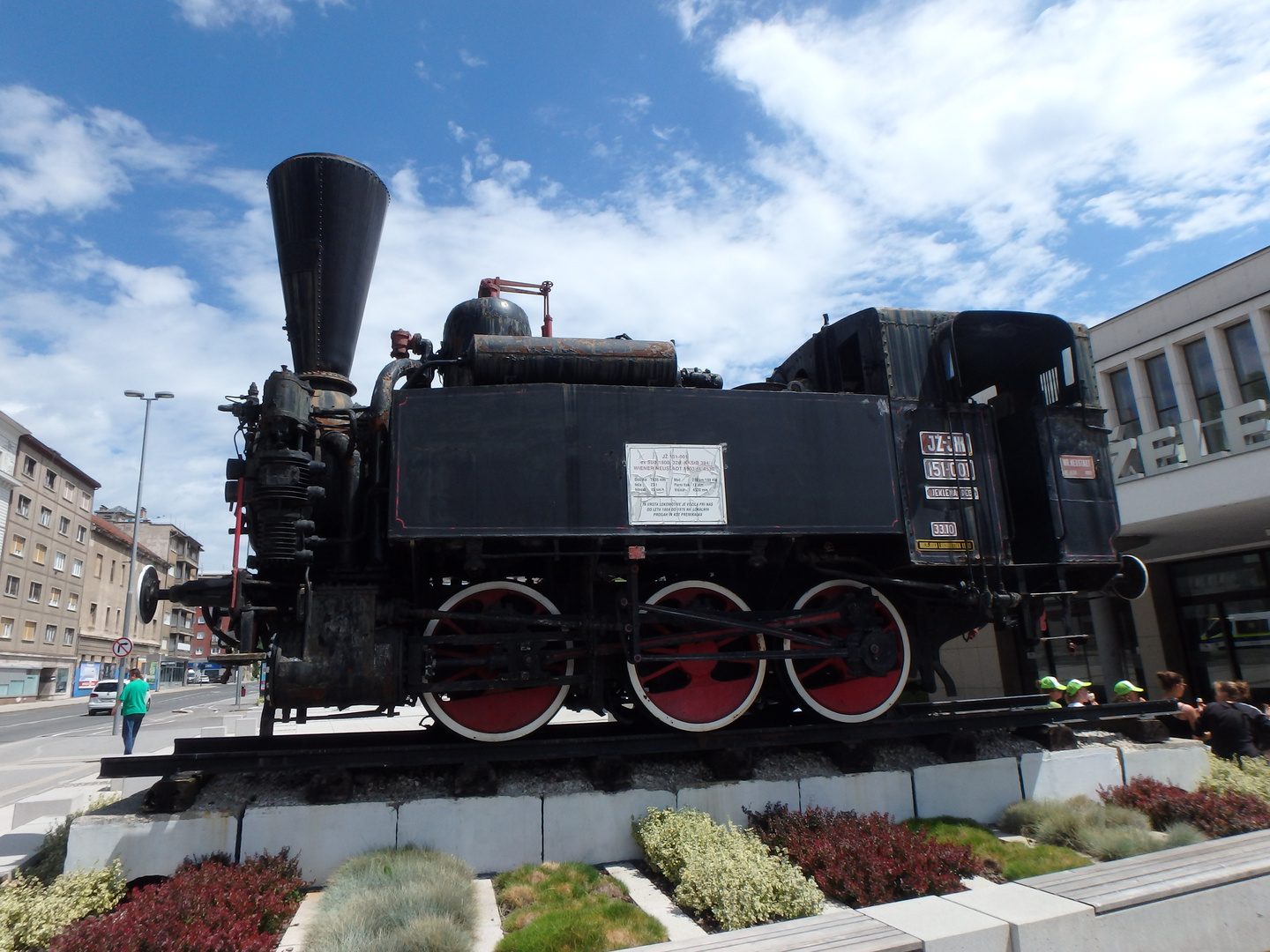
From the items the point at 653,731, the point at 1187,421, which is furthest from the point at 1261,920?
the point at 1187,421

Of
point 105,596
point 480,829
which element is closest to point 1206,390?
point 480,829

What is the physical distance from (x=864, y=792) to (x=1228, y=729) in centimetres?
358

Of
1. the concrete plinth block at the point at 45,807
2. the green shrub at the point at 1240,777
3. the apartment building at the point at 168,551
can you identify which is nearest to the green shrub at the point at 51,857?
the concrete plinth block at the point at 45,807

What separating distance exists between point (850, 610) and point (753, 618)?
2.69 feet

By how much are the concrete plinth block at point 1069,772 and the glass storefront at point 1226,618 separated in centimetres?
868

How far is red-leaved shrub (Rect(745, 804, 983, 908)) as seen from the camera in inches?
171

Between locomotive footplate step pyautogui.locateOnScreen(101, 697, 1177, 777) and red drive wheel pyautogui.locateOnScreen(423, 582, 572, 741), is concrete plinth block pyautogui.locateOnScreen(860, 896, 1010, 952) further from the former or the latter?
red drive wheel pyautogui.locateOnScreen(423, 582, 572, 741)

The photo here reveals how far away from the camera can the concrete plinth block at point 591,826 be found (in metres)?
5.04

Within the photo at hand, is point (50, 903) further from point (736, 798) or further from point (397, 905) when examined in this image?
point (736, 798)

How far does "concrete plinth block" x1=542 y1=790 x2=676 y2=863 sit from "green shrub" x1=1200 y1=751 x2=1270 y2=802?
4.40 m

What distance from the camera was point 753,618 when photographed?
5.89 meters

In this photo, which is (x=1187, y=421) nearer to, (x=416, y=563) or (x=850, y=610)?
(x=850, y=610)

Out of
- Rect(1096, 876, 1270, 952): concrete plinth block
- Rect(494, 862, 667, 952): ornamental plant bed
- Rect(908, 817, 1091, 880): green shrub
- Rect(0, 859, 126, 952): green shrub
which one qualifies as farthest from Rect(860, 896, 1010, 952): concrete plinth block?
Rect(0, 859, 126, 952): green shrub

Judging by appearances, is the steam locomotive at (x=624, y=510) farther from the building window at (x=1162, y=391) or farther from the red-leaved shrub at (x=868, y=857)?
the building window at (x=1162, y=391)
